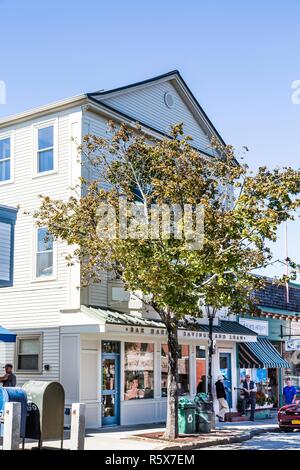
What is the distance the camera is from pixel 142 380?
78.4 feet

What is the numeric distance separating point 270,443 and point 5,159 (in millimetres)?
12866

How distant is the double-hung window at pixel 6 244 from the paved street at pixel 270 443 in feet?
22.8

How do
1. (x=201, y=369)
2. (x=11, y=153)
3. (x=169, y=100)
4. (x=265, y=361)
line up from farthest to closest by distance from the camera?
1. (x=265, y=361)
2. (x=169, y=100)
3. (x=201, y=369)
4. (x=11, y=153)

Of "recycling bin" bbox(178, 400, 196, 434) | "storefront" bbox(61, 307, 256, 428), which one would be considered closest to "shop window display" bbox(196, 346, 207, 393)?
"storefront" bbox(61, 307, 256, 428)

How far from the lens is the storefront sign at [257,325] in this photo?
29.7 meters

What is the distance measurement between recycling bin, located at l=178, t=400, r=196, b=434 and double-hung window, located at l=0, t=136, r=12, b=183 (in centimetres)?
985

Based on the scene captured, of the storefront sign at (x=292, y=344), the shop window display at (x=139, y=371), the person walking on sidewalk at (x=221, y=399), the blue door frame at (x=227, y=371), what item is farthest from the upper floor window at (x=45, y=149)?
the storefront sign at (x=292, y=344)

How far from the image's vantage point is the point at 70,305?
22.1 metres

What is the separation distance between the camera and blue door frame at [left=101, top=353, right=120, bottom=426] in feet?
72.8

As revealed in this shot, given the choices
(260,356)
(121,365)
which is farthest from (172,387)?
(260,356)

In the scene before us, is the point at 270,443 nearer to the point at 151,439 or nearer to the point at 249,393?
the point at 151,439

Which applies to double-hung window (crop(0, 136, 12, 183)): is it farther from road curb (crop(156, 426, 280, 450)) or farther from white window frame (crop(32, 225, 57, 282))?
road curb (crop(156, 426, 280, 450))

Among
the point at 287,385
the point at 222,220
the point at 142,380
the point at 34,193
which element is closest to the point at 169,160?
the point at 222,220

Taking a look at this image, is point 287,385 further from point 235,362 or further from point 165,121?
point 165,121
